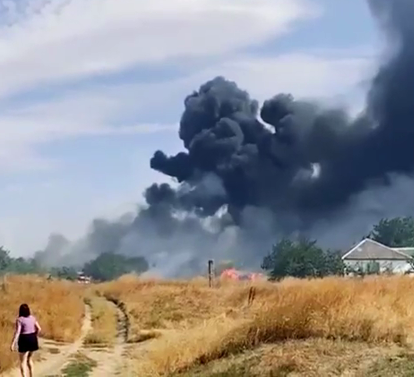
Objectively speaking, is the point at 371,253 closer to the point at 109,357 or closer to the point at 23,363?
the point at 109,357

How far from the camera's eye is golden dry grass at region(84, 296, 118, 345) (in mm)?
29453

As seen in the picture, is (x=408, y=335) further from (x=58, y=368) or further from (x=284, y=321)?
(x=58, y=368)

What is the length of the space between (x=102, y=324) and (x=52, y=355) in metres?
12.1

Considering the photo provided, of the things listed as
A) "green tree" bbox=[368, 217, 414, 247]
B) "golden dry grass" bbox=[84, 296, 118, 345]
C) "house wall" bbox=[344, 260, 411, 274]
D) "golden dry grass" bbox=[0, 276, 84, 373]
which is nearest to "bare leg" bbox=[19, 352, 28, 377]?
"golden dry grass" bbox=[0, 276, 84, 373]

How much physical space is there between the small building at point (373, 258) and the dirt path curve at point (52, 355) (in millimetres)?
56019

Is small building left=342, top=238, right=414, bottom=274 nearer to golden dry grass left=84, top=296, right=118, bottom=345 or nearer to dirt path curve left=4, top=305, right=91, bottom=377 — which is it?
golden dry grass left=84, top=296, right=118, bottom=345

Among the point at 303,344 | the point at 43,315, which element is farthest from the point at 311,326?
the point at 43,315

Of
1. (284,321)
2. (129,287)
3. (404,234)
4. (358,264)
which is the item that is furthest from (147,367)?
(404,234)

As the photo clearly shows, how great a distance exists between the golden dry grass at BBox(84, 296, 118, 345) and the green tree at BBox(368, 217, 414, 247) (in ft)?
241

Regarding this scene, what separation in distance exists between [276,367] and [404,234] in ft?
354

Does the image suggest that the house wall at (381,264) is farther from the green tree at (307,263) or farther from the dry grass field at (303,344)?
the dry grass field at (303,344)

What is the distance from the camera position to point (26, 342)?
17406mm

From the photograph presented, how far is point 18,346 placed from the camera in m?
17.4

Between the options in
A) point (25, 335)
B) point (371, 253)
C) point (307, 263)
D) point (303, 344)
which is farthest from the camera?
point (371, 253)
